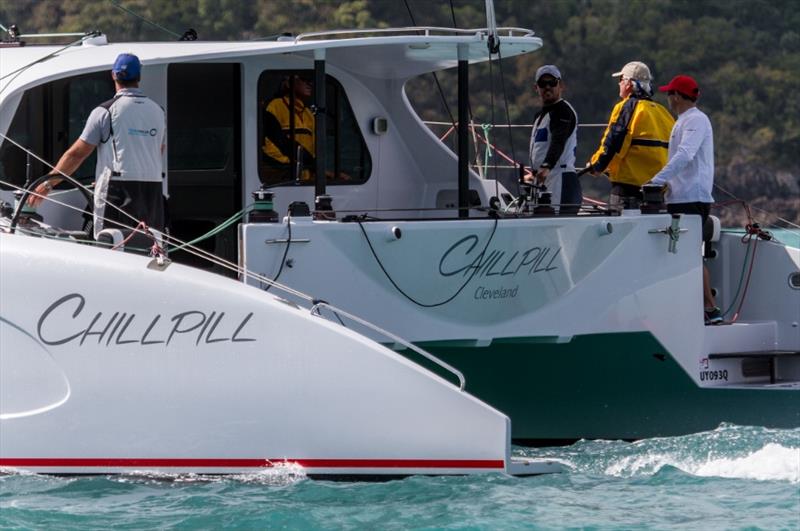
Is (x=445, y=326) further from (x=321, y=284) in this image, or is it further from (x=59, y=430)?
(x=59, y=430)

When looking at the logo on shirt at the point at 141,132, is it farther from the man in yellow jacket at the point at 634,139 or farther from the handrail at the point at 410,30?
the man in yellow jacket at the point at 634,139

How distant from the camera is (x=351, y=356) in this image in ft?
20.1

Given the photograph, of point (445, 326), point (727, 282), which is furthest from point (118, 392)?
point (727, 282)

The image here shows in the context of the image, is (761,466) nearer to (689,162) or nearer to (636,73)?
(689,162)

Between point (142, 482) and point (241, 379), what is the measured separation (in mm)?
637

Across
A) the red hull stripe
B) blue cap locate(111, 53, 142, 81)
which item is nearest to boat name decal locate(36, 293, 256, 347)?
the red hull stripe

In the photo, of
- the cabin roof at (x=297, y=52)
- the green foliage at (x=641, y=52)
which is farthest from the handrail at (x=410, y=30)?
the green foliage at (x=641, y=52)

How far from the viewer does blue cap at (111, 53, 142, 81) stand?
7043mm

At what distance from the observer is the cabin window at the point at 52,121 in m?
7.65

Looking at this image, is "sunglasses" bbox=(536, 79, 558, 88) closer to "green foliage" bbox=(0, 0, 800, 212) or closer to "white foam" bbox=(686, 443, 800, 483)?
"white foam" bbox=(686, 443, 800, 483)

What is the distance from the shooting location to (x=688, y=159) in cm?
830

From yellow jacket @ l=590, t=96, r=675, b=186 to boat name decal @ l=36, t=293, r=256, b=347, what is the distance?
3.33m

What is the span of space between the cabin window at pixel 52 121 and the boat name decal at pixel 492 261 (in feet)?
6.62

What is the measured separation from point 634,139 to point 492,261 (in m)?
1.73
